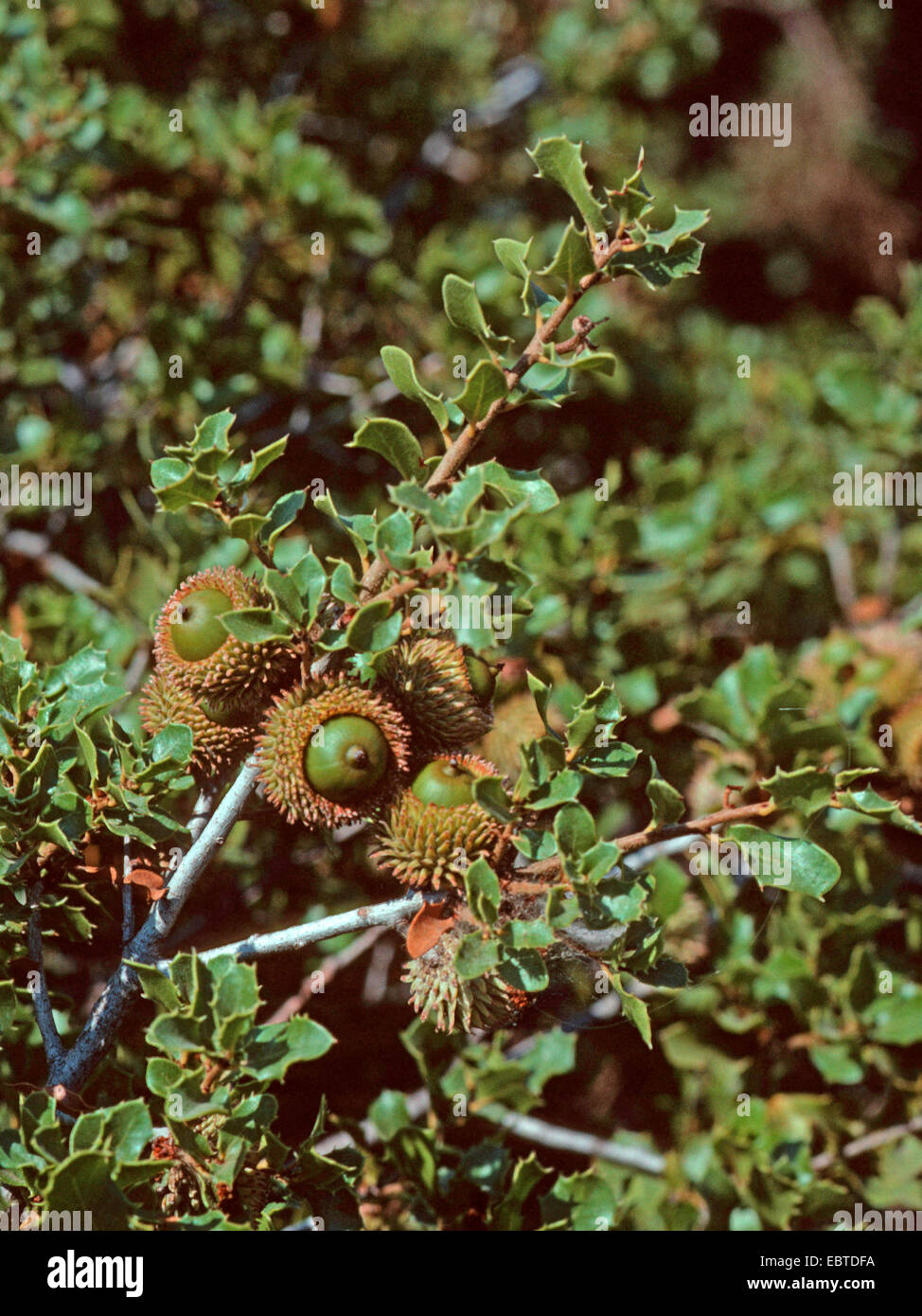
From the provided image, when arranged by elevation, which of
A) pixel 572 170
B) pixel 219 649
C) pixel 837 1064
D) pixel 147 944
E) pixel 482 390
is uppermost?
pixel 572 170

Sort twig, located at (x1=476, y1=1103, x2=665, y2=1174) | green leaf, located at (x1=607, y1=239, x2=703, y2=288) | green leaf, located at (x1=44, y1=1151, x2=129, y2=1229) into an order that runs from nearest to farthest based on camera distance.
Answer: green leaf, located at (x1=44, y1=1151, x2=129, y2=1229) → green leaf, located at (x1=607, y1=239, x2=703, y2=288) → twig, located at (x1=476, y1=1103, x2=665, y2=1174)

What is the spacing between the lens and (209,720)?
1433mm

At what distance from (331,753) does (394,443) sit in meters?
0.38

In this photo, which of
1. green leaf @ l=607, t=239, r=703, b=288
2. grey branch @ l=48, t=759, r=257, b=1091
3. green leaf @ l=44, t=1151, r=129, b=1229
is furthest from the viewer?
grey branch @ l=48, t=759, r=257, b=1091

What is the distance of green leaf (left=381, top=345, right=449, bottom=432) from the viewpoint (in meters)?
1.32

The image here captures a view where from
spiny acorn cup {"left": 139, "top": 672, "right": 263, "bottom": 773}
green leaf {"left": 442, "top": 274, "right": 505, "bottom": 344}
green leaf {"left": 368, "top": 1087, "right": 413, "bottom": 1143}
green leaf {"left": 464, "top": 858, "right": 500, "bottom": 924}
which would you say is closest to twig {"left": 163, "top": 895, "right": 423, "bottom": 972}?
green leaf {"left": 464, "top": 858, "right": 500, "bottom": 924}

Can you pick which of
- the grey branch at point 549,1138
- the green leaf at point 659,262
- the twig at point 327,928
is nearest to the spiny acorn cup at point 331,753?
the twig at point 327,928

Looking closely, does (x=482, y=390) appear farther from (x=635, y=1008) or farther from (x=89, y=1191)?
(x=89, y=1191)

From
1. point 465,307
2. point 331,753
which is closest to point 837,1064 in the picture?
point 331,753

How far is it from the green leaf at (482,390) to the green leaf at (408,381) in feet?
0.09

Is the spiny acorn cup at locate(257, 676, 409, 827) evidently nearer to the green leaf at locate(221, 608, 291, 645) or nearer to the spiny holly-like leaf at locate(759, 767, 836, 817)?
the green leaf at locate(221, 608, 291, 645)

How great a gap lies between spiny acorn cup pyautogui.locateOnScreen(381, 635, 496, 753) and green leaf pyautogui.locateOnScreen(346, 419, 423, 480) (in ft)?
0.75
